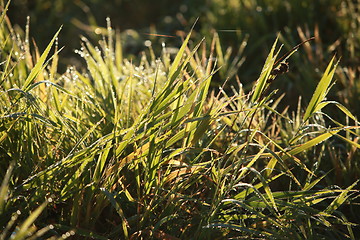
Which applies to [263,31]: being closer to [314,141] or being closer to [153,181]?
[314,141]

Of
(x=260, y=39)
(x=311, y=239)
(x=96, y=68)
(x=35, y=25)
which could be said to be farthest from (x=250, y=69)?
(x=35, y=25)

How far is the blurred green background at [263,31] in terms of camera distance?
8.32 feet

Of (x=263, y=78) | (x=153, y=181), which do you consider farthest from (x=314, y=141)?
(x=153, y=181)

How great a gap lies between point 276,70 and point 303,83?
118 cm

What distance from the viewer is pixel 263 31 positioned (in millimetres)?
3109

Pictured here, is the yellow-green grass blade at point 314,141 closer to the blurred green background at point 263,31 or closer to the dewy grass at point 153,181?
the dewy grass at point 153,181

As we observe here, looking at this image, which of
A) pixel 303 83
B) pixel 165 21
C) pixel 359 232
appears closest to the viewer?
pixel 359 232

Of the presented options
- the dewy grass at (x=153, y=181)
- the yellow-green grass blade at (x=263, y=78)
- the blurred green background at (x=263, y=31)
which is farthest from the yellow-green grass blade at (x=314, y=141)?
the blurred green background at (x=263, y=31)

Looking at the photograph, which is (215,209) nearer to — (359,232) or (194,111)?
(194,111)

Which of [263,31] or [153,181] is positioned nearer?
[153,181]

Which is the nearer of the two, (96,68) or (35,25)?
(96,68)

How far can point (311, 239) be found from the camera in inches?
53.0

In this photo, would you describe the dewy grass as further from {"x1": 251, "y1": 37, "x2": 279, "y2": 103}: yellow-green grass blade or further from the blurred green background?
the blurred green background

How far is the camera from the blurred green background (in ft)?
8.32
